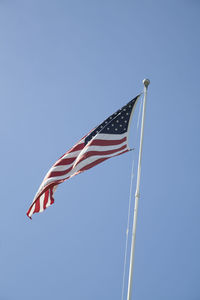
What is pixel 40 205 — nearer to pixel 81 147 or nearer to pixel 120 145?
pixel 81 147

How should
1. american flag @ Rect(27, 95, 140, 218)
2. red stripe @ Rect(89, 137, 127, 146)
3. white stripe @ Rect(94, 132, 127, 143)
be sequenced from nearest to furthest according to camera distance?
american flag @ Rect(27, 95, 140, 218) → red stripe @ Rect(89, 137, 127, 146) → white stripe @ Rect(94, 132, 127, 143)

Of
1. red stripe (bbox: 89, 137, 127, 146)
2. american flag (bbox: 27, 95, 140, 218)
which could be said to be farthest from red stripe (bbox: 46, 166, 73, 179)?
red stripe (bbox: 89, 137, 127, 146)

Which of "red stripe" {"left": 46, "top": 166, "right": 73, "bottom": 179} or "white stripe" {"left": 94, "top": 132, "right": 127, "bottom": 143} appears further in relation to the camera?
"white stripe" {"left": 94, "top": 132, "right": 127, "bottom": 143}

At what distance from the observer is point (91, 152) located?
14102 millimetres

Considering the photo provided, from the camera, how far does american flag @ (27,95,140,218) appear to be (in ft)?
45.8

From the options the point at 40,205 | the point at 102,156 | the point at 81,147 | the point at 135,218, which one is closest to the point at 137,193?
the point at 135,218

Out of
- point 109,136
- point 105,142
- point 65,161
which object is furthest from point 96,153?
point 65,161

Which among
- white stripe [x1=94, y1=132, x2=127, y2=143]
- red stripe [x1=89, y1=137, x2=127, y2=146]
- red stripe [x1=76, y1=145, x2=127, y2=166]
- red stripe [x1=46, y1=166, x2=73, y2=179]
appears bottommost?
red stripe [x1=46, y1=166, x2=73, y2=179]

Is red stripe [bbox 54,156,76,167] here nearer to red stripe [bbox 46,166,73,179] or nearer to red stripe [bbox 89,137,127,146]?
red stripe [bbox 46,166,73,179]

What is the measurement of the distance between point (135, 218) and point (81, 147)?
11.3 feet

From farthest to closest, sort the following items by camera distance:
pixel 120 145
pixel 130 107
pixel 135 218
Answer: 1. pixel 130 107
2. pixel 120 145
3. pixel 135 218

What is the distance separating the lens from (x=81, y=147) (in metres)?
15.1

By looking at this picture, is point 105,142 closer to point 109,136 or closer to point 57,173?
point 109,136

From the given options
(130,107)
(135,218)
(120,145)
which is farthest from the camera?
(130,107)
